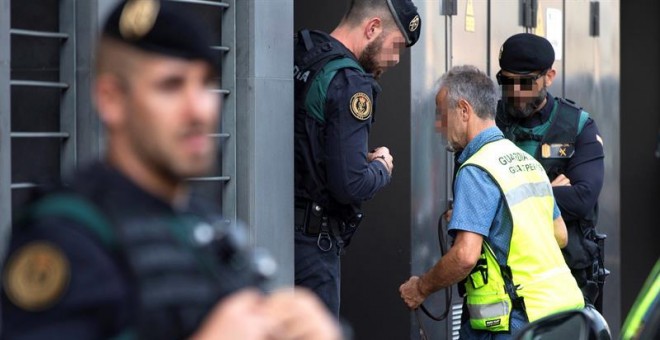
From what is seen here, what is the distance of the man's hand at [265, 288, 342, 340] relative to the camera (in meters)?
1.45

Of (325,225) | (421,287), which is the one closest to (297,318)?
(421,287)

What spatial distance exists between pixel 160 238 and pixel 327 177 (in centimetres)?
273

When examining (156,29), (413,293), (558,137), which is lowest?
(413,293)

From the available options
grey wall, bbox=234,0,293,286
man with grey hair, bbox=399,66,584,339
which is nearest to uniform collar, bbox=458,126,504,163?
man with grey hair, bbox=399,66,584,339

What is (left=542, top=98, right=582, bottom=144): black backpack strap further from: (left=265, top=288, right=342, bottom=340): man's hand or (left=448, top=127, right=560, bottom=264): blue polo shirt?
(left=265, top=288, right=342, bottom=340): man's hand

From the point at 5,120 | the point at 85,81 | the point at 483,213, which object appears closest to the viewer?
the point at 5,120

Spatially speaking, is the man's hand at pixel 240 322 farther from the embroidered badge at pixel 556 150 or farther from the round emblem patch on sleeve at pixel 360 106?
the embroidered badge at pixel 556 150

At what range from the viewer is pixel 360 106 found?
4230mm

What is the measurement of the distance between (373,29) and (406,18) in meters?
0.15

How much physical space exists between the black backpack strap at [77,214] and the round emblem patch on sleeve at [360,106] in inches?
106

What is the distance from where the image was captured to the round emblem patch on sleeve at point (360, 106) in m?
4.21

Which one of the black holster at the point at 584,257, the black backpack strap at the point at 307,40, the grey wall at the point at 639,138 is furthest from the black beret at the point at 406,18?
the grey wall at the point at 639,138

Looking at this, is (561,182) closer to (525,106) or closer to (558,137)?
(558,137)

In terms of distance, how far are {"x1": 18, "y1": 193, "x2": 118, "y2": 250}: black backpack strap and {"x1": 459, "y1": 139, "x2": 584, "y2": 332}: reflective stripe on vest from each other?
258 cm
